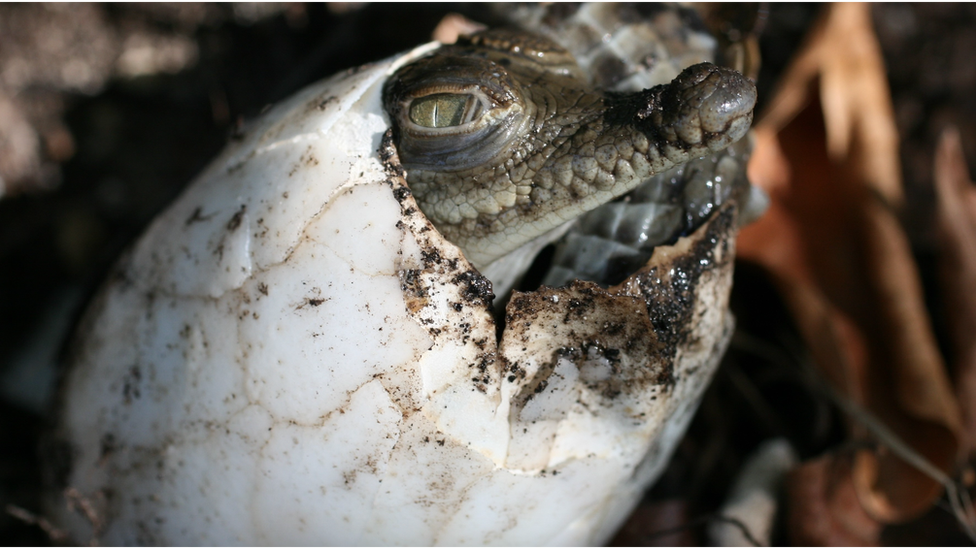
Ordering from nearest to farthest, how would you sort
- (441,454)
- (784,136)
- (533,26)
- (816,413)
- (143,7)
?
(441,454), (533,26), (816,413), (784,136), (143,7)

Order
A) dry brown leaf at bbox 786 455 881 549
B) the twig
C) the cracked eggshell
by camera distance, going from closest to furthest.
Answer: the cracked eggshell
the twig
dry brown leaf at bbox 786 455 881 549

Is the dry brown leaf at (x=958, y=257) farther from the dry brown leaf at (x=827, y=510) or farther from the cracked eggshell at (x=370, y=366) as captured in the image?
the cracked eggshell at (x=370, y=366)

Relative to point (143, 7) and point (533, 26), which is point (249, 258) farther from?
point (143, 7)

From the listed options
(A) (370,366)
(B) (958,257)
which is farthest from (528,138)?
(B) (958,257)

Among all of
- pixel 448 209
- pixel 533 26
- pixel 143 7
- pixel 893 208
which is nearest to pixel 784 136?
pixel 893 208

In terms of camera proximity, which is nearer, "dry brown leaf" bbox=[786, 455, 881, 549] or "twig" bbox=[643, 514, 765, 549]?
"twig" bbox=[643, 514, 765, 549]

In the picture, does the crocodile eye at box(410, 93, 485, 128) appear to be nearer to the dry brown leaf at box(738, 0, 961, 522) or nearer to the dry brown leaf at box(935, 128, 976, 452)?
the dry brown leaf at box(738, 0, 961, 522)

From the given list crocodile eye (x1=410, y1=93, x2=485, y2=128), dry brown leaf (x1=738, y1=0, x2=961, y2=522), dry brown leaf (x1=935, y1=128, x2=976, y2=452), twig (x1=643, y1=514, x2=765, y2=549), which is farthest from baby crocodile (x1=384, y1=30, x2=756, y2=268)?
dry brown leaf (x1=935, y1=128, x2=976, y2=452)
